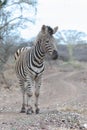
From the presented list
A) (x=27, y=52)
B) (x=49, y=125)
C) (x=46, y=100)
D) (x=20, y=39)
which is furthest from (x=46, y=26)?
(x=20, y=39)

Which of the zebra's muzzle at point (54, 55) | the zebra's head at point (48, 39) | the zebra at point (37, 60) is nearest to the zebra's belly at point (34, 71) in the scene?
the zebra at point (37, 60)

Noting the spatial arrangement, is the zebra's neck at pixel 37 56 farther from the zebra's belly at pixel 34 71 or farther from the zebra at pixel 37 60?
the zebra's belly at pixel 34 71

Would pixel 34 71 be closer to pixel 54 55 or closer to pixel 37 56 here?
pixel 37 56

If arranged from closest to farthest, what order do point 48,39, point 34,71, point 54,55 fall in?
point 54,55, point 48,39, point 34,71

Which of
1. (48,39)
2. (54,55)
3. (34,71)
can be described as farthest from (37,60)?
(54,55)

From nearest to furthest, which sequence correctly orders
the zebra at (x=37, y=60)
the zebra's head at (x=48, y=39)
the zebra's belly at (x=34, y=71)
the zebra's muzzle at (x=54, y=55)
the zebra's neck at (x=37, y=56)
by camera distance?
the zebra's muzzle at (x=54, y=55), the zebra's head at (x=48, y=39), the zebra at (x=37, y=60), the zebra's belly at (x=34, y=71), the zebra's neck at (x=37, y=56)

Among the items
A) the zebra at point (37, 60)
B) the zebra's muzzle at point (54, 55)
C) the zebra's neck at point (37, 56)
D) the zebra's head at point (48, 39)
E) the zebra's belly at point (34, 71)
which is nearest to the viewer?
the zebra's muzzle at point (54, 55)

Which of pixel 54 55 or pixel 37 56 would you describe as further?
pixel 37 56

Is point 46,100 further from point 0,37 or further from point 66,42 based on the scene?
point 66,42

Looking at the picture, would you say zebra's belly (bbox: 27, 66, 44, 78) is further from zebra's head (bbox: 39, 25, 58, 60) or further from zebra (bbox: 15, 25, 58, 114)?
zebra's head (bbox: 39, 25, 58, 60)

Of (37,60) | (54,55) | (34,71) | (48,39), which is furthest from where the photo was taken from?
(37,60)

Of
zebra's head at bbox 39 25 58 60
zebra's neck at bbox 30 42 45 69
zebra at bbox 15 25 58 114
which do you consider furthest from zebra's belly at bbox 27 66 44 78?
zebra's head at bbox 39 25 58 60

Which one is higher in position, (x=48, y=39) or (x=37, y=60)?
(x=48, y=39)

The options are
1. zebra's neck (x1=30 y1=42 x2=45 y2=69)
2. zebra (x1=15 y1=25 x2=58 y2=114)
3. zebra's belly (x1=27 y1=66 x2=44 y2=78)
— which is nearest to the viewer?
zebra (x1=15 y1=25 x2=58 y2=114)
